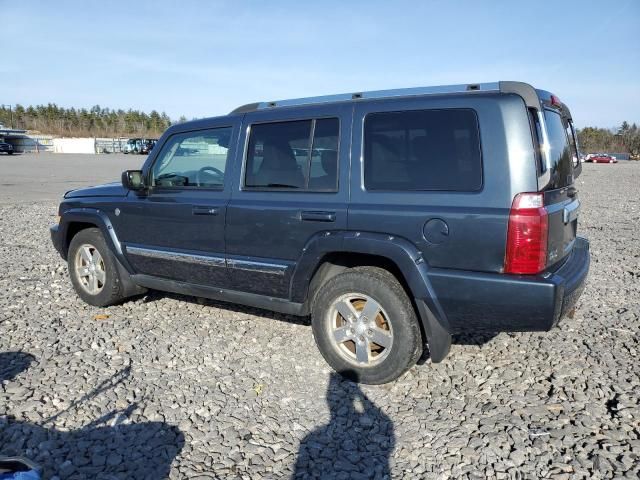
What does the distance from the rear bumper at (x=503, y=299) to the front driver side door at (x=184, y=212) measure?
1.89m

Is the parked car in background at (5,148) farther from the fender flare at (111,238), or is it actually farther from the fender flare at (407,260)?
the fender flare at (407,260)

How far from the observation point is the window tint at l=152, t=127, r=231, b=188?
4272mm

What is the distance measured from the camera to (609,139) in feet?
308

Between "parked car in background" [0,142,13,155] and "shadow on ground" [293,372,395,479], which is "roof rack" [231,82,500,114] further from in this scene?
"parked car in background" [0,142,13,155]

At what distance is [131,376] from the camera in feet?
12.0

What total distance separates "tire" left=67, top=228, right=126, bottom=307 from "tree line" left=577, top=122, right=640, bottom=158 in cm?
9919

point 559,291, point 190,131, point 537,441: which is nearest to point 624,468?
point 537,441

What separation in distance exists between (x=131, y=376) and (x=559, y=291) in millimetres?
2933

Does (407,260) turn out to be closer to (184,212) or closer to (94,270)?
(184,212)

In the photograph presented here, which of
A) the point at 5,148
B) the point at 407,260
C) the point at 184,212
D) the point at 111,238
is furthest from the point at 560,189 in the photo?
the point at 5,148

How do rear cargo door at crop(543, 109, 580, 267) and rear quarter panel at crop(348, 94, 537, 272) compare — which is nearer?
rear quarter panel at crop(348, 94, 537, 272)

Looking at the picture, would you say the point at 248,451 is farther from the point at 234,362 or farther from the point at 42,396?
the point at 42,396

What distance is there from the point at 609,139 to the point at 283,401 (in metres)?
107

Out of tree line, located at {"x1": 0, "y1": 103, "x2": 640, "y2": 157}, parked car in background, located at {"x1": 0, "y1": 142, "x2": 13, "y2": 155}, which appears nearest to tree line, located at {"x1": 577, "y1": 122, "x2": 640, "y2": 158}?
tree line, located at {"x1": 0, "y1": 103, "x2": 640, "y2": 157}
